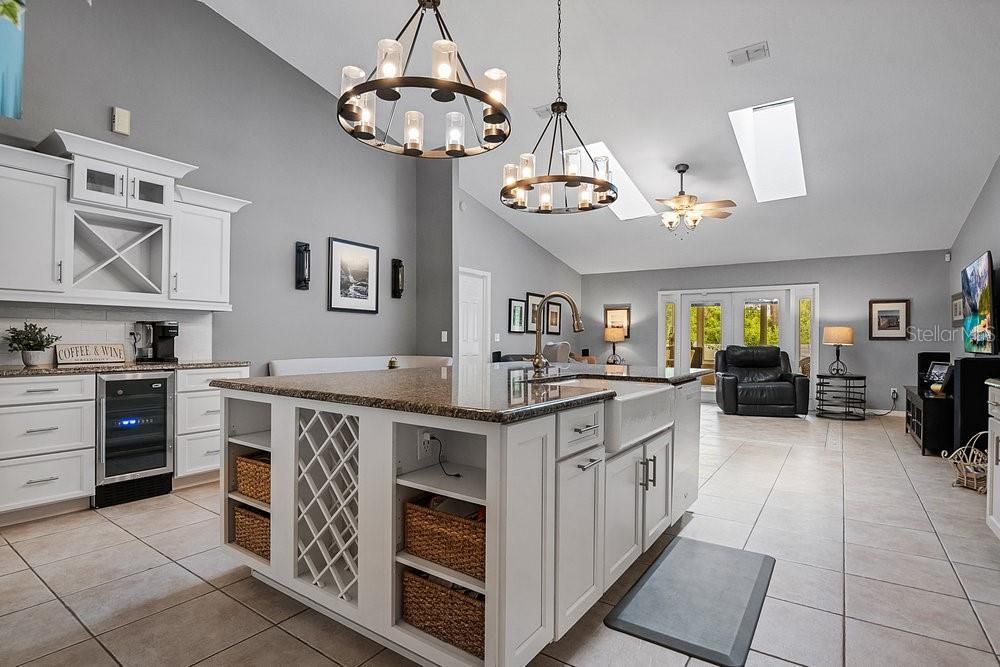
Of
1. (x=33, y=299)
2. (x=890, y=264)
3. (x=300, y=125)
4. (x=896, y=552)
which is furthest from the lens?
(x=890, y=264)

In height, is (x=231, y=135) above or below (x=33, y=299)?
above

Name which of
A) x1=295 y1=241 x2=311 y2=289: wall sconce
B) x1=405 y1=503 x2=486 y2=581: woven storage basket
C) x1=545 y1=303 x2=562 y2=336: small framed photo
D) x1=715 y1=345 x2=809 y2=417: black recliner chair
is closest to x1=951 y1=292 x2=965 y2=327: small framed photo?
x1=715 y1=345 x2=809 y2=417: black recliner chair

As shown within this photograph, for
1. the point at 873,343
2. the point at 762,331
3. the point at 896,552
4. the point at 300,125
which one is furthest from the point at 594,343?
the point at 896,552

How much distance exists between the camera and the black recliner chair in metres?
6.94

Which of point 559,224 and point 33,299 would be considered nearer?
point 33,299

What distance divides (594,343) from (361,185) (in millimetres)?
5675

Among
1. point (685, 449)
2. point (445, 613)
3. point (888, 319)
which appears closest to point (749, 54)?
point (685, 449)

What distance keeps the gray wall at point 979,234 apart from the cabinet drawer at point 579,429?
4792 mm

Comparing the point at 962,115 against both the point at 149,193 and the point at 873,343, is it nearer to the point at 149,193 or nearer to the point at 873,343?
the point at 873,343

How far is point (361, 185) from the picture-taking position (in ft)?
17.4

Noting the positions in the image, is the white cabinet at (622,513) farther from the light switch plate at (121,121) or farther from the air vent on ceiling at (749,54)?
the light switch plate at (121,121)

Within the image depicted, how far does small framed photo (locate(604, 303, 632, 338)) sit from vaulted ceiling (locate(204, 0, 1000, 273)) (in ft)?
10.7

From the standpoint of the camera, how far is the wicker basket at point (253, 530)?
2.15m

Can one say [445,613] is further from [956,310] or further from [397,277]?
[956,310]
